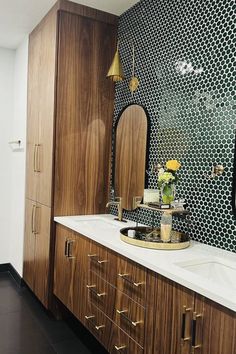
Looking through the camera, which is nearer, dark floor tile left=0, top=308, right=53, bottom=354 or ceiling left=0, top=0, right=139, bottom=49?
dark floor tile left=0, top=308, right=53, bottom=354

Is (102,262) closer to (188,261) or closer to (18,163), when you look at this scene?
(188,261)

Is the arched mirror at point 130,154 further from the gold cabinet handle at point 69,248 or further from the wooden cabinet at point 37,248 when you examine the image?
the wooden cabinet at point 37,248

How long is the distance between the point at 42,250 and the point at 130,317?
4.60 ft

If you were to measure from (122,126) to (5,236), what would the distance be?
219cm

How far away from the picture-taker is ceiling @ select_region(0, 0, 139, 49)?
2674mm

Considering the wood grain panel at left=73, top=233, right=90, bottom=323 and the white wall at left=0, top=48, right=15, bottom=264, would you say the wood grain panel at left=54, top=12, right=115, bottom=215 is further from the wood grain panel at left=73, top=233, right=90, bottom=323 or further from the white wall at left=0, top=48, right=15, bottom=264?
the white wall at left=0, top=48, right=15, bottom=264

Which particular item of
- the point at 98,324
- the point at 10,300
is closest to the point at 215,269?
the point at 98,324

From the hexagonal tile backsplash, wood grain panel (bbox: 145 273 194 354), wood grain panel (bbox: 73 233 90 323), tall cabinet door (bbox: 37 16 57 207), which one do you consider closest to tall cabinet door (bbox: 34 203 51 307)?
tall cabinet door (bbox: 37 16 57 207)

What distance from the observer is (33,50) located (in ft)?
10.7

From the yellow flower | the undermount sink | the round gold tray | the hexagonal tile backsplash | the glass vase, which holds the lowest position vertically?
the undermount sink

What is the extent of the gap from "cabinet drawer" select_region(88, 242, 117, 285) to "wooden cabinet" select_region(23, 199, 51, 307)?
0.77 meters

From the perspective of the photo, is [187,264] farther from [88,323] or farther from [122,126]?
[122,126]

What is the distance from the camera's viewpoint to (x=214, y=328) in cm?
126

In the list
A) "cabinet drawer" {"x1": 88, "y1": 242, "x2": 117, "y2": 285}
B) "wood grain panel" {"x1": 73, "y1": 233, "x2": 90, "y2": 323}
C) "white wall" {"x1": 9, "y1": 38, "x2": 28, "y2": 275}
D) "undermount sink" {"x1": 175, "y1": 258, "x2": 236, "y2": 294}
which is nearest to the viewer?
"undermount sink" {"x1": 175, "y1": 258, "x2": 236, "y2": 294}
